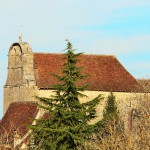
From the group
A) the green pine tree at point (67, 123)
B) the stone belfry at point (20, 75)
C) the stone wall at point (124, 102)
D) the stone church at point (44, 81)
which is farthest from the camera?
the stone wall at point (124, 102)

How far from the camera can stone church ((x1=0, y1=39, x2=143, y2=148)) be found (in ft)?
196

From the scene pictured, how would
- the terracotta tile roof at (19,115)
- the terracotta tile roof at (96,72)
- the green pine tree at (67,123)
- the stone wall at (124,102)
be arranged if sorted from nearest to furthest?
1. the green pine tree at (67,123)
2. the terracotta tile roof at (19,115)
3. the terracotta tile roof at (96,72)
4. the stone wall at (124,102)

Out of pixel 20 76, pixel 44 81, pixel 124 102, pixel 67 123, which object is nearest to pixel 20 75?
pixel 20 76

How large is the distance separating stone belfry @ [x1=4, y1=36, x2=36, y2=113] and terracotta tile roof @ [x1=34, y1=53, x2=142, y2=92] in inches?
29.6

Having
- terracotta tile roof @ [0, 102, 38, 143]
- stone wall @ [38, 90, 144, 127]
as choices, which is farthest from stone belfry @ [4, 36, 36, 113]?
stone wall @ [38, 90, 144, 127]

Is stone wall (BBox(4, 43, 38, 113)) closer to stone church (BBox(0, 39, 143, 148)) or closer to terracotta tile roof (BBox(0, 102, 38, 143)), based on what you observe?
stone church (BBox(0, 39, 143, 148))

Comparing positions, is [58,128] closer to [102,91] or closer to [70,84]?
[70,84]

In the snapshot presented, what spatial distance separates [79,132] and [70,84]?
314cm

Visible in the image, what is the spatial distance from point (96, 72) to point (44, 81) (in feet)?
20.7

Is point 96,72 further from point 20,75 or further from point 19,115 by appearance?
point 19,115

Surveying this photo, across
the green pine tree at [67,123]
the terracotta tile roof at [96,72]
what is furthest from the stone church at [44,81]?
the green pine tree at [67,123]

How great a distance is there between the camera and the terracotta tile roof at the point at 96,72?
200 feet

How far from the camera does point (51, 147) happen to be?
124 ft

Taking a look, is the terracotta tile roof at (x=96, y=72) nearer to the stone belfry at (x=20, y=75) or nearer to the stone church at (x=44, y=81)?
the stone church at (x=44, y=81)
